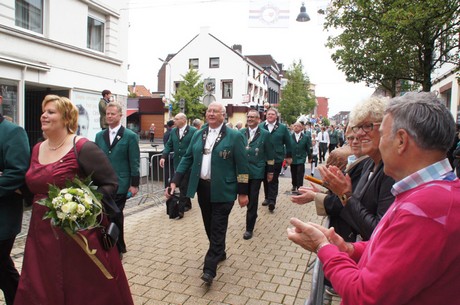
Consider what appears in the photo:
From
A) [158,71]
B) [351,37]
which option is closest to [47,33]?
[351,37]

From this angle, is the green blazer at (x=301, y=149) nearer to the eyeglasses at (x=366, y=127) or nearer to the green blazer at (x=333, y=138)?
the eyeglasses at (x=366, y=127)

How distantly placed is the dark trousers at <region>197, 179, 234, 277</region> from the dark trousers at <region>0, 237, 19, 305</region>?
194 centimetres

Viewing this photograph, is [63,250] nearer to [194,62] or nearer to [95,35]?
[95,35]

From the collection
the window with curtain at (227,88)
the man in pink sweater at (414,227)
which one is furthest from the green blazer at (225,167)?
the window with curtain at (227,88)

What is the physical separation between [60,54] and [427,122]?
13.2 m

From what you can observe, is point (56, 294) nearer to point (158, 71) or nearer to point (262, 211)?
point (262, 211)

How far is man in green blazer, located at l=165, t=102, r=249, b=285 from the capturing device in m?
4.49

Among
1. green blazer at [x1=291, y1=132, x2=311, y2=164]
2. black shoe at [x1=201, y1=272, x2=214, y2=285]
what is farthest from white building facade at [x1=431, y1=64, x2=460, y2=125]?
black shoe at [x1=201, y1=272, x2=214, y2=285]

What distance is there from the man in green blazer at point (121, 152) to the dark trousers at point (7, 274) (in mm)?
2016

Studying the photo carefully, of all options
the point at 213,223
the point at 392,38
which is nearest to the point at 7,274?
the point at 213,223

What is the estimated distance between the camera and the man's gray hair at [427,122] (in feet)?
4.70

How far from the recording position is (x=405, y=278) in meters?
1.25

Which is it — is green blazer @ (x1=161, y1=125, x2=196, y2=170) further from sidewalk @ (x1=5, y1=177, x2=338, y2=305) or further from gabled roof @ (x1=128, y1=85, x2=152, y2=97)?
gabled roof @ (x1=128, y1=85, x2=152, y2=97)

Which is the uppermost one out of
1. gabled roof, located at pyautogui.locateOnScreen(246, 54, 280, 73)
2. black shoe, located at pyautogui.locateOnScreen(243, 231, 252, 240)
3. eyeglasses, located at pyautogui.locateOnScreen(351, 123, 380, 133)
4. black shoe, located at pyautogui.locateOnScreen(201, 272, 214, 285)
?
gabled roof, located at pyautogui.locateOnScreen(246, 54, 280, 73)
